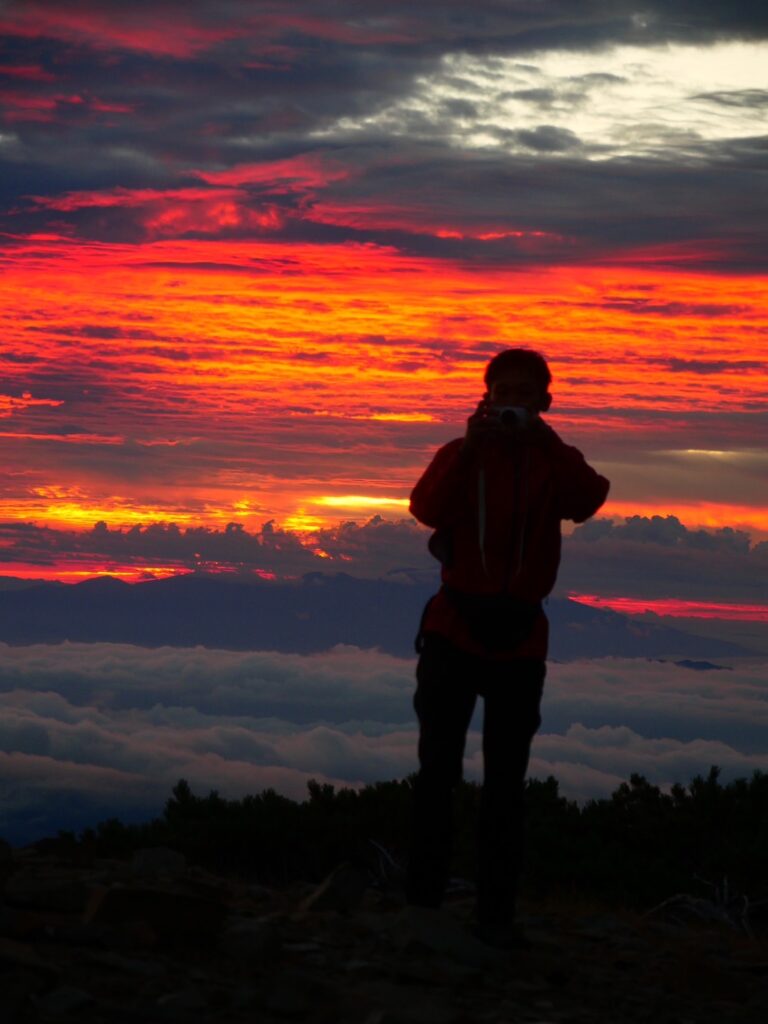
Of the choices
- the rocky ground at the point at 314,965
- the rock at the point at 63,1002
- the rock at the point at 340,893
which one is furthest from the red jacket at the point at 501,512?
the rock at the point at 63,1002

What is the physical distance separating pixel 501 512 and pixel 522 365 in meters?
0.80

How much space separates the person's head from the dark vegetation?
7.92m

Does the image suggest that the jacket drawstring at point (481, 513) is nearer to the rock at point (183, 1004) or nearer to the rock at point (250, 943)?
the rock at point (250, 943)

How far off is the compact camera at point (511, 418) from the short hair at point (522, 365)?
0.98 ft

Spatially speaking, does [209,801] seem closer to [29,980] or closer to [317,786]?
[317,786]

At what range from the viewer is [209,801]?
54.0 feet

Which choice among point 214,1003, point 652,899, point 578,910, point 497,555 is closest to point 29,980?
point 214,1003

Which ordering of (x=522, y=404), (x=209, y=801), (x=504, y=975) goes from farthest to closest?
(x=209, y=801), (x=522, y=404), (x=504, y=975)

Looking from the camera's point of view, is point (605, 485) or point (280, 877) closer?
point (605, 485)

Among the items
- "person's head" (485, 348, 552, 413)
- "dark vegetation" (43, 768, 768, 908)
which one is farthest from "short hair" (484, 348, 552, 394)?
"dark vegetation" (43, 768, 768, 908)

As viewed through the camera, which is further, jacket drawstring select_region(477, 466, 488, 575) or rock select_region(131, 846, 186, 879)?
rock select_region(131, 846, 186, 879)

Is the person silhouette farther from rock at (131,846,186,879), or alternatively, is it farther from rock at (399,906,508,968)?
rock at (131,846,186,879)

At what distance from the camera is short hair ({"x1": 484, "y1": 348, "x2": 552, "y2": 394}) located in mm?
7090

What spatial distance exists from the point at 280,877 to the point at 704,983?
8.42 meters
